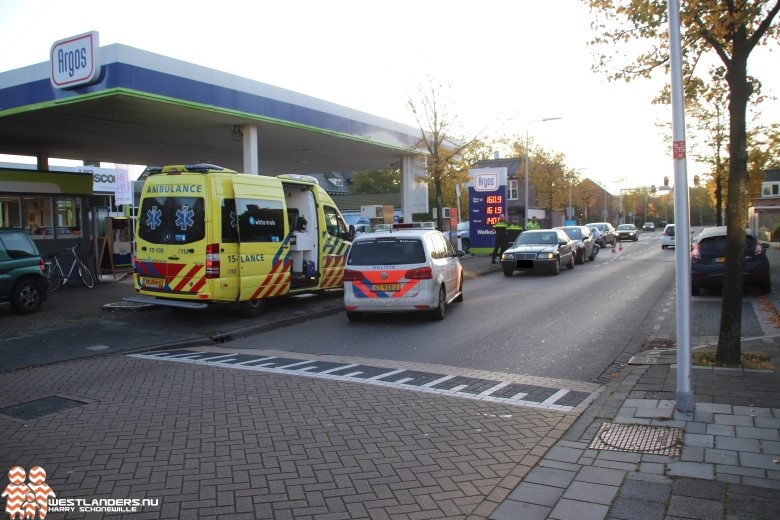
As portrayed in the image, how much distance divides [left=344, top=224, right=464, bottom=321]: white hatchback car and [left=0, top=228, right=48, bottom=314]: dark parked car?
641 centimetres

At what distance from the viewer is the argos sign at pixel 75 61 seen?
12352 millimetres

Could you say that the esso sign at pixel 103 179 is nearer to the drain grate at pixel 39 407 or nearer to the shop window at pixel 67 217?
the shop window at pixel 67 217

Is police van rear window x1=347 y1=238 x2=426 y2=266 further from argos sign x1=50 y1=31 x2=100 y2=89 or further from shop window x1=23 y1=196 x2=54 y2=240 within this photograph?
shop window x1=23 y1=196 x2=54 y2=240

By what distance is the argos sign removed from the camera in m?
12.4

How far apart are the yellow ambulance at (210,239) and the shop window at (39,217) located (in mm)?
5772

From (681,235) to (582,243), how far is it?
2102 centimetres

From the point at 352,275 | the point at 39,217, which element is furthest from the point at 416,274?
the point at 39,217

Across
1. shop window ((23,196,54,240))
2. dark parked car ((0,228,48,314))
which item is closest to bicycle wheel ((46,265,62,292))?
shop window ((23,196,54,240))

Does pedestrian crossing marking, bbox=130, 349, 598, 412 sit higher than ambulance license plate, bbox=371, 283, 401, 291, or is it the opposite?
ambulance license plate, bbox=371, 283, 401, 291

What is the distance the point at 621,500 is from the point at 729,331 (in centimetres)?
408

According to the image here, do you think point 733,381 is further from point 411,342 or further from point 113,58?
point 113,58

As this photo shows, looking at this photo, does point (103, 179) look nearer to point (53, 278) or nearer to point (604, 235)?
point (53, 278)

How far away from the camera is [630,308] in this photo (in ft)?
42.8

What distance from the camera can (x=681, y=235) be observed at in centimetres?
547
